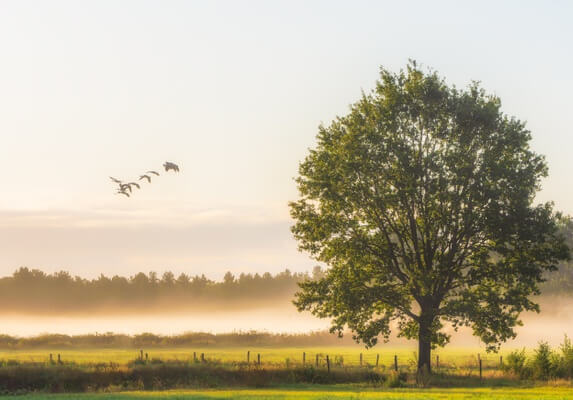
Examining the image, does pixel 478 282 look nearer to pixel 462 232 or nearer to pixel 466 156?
pixel 462 232

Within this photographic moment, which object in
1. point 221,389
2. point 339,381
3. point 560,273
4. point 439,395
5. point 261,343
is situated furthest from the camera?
point 560,273

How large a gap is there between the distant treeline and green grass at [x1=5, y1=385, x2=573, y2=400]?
61.4 m

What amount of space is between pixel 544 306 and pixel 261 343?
87.7 meters

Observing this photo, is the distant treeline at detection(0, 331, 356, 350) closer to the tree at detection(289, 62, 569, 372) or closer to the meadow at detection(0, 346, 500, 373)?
the meadow at detection(0, 346, 500, 373)

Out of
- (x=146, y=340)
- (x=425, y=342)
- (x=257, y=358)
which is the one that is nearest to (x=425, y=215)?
(x=425, y=342)

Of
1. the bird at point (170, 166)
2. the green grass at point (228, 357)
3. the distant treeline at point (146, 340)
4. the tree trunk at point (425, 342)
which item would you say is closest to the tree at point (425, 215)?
the tree trunk at point (425, 342)

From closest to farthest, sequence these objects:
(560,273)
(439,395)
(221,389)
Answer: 1. (439,395)
2. (221,389)
3. (560,273)

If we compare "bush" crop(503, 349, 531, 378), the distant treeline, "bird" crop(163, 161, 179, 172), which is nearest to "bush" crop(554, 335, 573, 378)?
"bush" crop(503, 349, 531, 378)

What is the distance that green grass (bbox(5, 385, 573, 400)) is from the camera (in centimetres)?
4862

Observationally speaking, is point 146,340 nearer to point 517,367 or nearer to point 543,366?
point 517,367

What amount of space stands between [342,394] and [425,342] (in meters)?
17.2

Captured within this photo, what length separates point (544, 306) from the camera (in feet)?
641

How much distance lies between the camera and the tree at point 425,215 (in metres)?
64.9

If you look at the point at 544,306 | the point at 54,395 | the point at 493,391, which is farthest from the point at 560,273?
the point at 54,395
